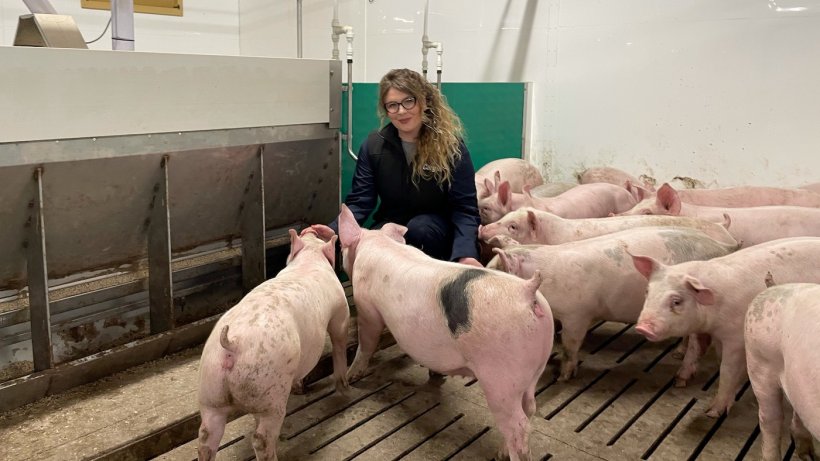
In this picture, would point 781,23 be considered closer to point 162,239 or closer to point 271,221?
point 271,221

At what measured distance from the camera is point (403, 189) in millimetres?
3580

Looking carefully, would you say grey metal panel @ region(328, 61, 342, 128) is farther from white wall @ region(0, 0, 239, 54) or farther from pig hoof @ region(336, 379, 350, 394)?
white wall @ region(0, 0, 239, 54)

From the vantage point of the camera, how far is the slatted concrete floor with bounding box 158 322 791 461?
2.55 metres

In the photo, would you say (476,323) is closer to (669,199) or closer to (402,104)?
(402,104)

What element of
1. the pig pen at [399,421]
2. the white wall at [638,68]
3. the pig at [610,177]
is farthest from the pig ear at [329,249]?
the white wall at [638,68]

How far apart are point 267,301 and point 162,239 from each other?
1230mm

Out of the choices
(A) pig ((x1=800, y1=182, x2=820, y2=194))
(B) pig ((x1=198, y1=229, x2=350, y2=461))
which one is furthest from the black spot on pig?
(A) pig ((x1=800, y1=182, x2=820, y2=194))

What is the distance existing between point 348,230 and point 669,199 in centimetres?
176

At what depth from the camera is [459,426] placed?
274 cm

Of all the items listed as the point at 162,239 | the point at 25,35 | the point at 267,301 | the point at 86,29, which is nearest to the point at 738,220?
the point at 267,301

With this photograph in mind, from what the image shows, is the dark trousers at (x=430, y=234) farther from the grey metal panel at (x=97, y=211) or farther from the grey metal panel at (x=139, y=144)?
the grey metal panel at (x=97, y=211)

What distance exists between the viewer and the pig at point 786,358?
198 cm

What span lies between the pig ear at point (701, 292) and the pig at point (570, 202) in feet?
4.48

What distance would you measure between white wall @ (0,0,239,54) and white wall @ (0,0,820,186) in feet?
0.06
